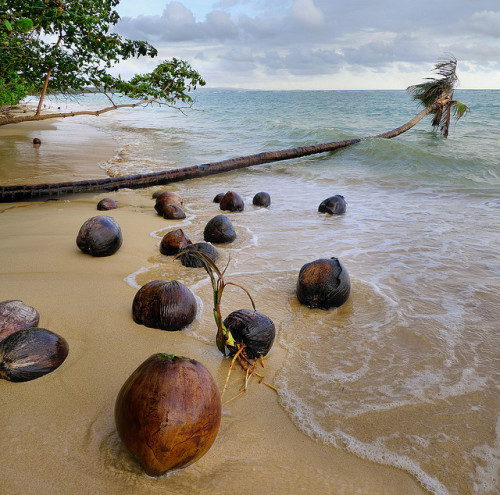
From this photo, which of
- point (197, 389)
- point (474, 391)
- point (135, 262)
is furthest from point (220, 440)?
point (135, 262)

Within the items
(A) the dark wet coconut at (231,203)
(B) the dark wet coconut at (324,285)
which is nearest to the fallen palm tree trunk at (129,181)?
(A) the dark wet coconut at (231,203)

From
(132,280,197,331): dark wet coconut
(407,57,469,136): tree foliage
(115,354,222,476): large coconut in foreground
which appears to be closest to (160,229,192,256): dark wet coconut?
(132,280,197,331): dark wet coconut

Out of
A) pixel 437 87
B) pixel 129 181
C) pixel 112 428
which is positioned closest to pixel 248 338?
pixel 112 428

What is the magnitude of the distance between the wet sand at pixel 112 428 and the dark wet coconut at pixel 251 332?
0.14 m

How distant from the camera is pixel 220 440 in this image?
1.87m

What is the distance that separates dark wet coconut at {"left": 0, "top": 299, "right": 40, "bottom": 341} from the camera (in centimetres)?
224

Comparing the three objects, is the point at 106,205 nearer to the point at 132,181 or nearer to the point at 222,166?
the point at 132,181

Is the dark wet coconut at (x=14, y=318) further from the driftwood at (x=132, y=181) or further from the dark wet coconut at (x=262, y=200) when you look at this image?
the dark wet coconut at (x=262, y=200)

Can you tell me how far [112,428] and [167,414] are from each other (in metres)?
0.56

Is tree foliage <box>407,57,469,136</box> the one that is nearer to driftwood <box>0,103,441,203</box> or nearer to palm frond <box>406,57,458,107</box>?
palm frond <box>406,57,458,107</box>

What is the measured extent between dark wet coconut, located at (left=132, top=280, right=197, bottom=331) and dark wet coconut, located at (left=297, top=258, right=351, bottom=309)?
41.4 inches

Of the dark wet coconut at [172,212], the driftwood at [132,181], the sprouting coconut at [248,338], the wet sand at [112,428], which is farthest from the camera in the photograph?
the driftwood at [132,181]

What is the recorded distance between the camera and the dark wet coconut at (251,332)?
2439 millimetres

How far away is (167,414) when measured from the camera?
1.47 metres
